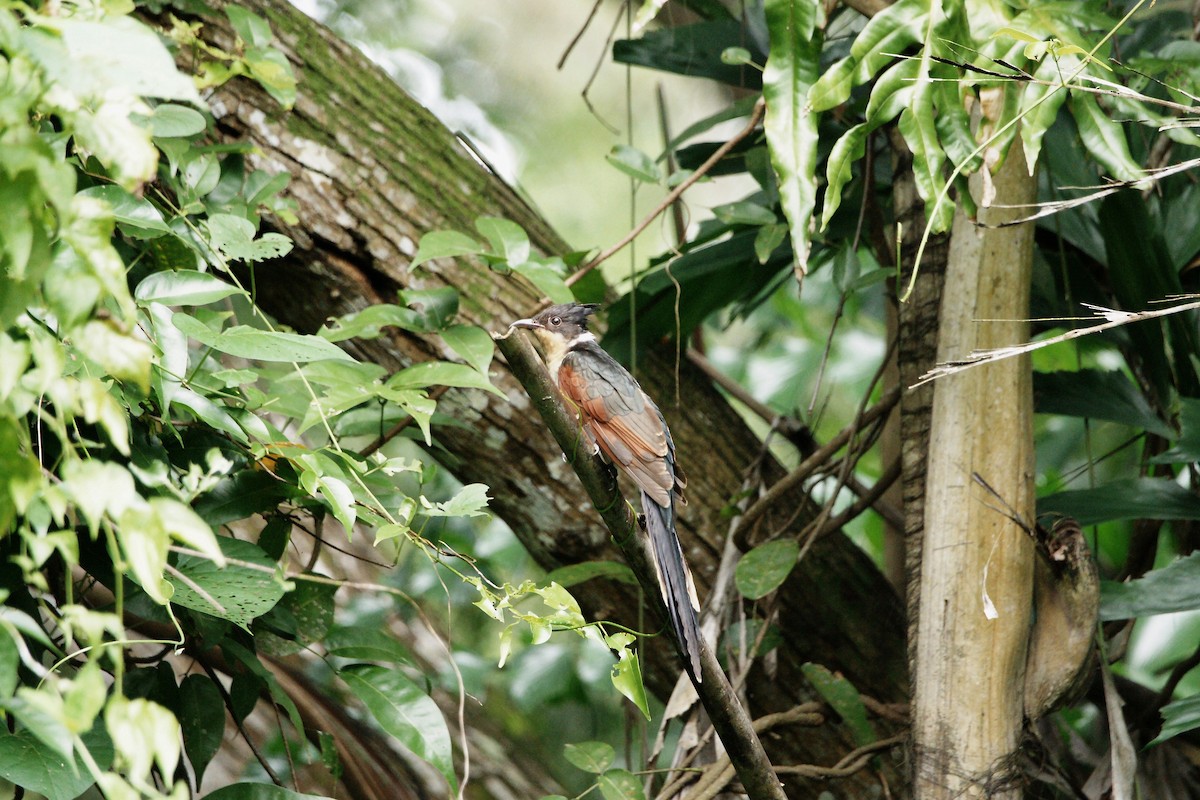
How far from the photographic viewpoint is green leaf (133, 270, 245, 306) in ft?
5.06

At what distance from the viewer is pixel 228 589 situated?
157 centimetres

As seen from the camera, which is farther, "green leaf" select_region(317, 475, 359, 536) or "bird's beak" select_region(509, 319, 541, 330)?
"bird's beak" select_region(509, 319, 541, 330)

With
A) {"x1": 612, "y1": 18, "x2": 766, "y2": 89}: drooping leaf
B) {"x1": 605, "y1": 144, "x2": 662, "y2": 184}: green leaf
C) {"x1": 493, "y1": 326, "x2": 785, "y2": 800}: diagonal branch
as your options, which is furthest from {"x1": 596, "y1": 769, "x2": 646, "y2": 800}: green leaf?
{"x1": 612, "y1": 18, "x2": 766, "y2": 89}: drooping leaf

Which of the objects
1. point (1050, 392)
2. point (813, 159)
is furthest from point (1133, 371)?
point (813, 159)

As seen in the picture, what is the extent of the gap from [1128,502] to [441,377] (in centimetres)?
153

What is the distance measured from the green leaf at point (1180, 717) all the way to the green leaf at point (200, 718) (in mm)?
1752

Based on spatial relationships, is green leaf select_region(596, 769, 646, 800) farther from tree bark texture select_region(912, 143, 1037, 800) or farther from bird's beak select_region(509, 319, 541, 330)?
bird's beak select_region(509, 319, 541, 330)

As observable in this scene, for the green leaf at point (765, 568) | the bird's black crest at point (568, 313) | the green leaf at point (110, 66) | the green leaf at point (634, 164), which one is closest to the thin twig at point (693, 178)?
the green leaf at point (634, 164)

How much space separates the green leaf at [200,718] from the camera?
190 cm

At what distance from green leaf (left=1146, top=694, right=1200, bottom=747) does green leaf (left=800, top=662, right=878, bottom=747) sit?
25.1 inches

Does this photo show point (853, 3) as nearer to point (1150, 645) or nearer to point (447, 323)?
point (447, 323)

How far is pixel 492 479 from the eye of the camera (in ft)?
8.27

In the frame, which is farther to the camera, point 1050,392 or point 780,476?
point 780,476

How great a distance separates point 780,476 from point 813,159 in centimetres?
126
